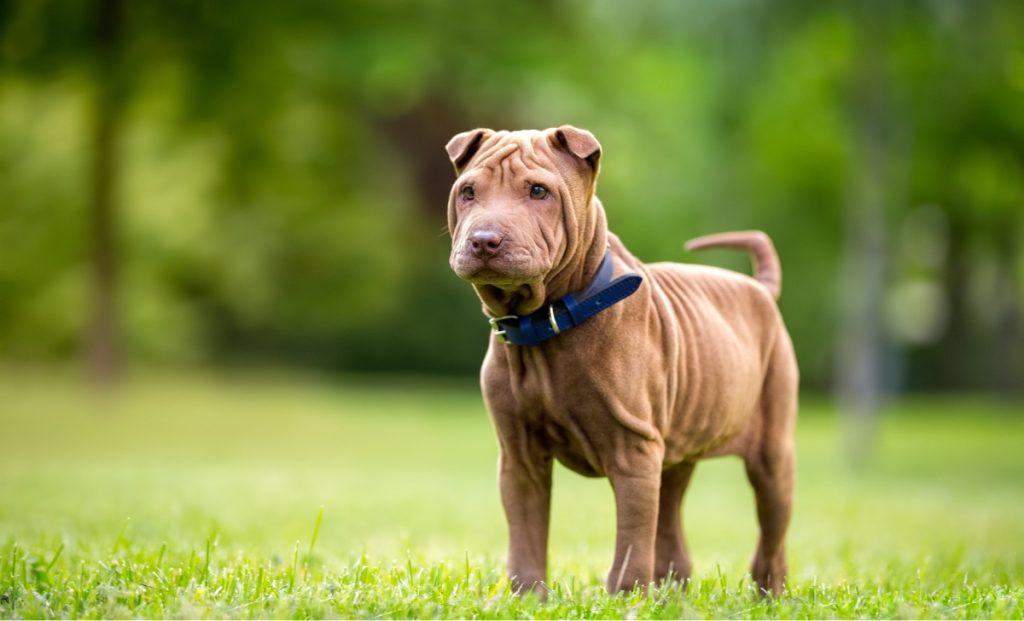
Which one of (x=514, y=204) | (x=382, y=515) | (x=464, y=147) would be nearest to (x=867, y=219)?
(x=382, y=515)

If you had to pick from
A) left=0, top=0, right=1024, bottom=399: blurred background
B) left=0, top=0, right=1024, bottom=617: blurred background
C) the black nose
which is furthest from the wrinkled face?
left=0, top=0, right=1024, bottom=399: blurred background

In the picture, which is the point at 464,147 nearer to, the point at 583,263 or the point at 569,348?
the point at 583,263

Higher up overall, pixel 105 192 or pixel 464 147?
pixel 105 192

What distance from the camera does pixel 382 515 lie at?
9.54 meters

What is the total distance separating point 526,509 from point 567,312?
808mm

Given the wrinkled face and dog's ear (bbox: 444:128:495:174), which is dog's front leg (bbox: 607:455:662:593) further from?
dog's ear (bbox: 444:128:495:174)

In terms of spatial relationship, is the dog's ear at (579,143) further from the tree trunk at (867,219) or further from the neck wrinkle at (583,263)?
the tree trunk at (867,219)

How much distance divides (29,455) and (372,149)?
576 inches

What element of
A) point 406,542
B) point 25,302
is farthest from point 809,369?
point 406,542

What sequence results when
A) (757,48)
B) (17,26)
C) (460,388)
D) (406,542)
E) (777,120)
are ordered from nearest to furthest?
1. (406,542)
2. (757,48)
3. (17,26)
4. (777,120)
5. (460,388)

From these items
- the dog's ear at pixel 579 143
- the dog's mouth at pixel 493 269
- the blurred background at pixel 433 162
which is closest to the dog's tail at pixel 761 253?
the dog's ear at pixel 579 143

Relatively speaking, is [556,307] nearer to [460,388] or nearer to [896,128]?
[896,128]

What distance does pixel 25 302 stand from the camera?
29.7m

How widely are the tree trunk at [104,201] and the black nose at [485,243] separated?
51.8ft
